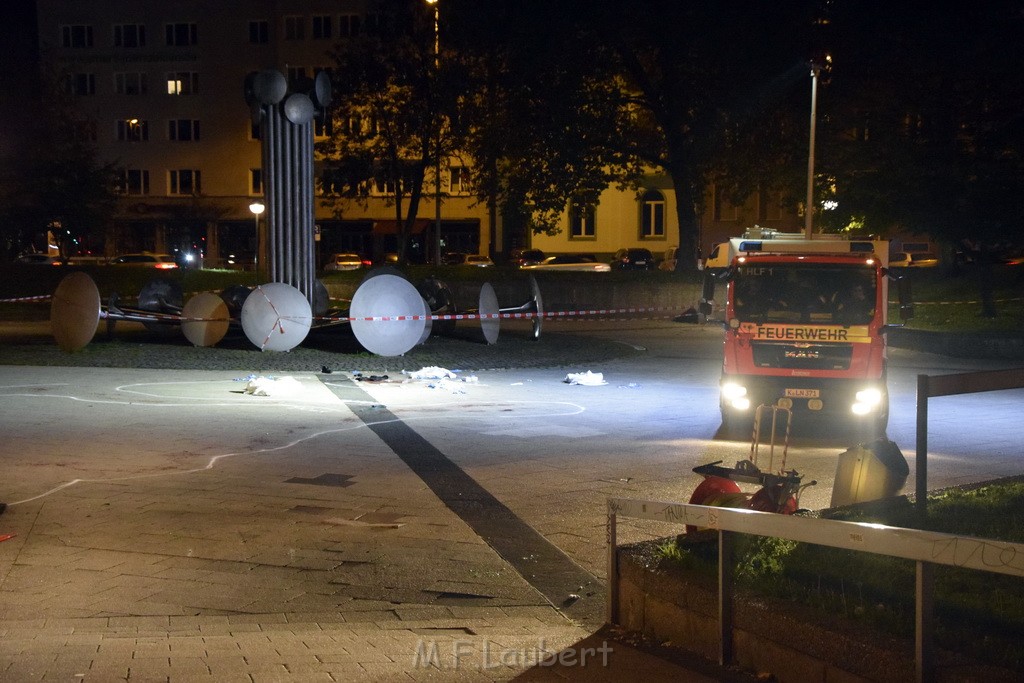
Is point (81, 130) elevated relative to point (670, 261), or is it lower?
elevated

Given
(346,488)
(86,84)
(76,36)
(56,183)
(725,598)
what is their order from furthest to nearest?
(86,84), (76,36), (56,183), (346,488), (725,598)

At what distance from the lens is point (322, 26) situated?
6719 centimetres

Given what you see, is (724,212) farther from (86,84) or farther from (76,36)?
(76,36)

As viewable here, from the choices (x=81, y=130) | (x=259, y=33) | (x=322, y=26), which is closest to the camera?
(x=81, y=130)

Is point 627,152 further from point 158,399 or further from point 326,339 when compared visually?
point 158,399

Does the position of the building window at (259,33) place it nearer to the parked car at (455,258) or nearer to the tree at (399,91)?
the parked car at (455,258)

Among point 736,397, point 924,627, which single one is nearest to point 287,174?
point 736,397

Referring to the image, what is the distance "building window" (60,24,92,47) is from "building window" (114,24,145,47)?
1.85 m

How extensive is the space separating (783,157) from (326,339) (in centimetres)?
2019

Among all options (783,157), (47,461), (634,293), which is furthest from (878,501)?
(783,157)

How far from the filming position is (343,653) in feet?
17.4

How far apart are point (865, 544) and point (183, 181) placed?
2749 inches

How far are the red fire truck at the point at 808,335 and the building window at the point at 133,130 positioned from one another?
2515 inches

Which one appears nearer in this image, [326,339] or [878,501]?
[878,501]
